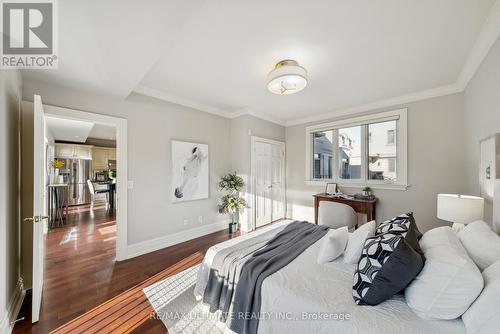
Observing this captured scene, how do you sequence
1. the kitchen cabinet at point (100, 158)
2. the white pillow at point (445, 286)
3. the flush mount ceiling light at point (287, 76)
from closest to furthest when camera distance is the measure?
1. the white pillow at point (445, 286)
2. the flush mount ceiling light at point (287, 76)
3. the kitchen cabinet at point (100, 158)

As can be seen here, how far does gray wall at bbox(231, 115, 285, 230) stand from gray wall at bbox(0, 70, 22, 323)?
300 cm

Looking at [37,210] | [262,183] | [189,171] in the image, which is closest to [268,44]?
[189,171]

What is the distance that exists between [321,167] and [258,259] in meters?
3.31

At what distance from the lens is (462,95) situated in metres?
2.80

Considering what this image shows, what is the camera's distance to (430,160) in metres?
3.06

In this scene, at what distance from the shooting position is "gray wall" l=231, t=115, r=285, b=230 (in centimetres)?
395

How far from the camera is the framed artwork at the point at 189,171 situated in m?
3.35

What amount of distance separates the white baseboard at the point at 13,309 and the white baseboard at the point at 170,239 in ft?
3.29

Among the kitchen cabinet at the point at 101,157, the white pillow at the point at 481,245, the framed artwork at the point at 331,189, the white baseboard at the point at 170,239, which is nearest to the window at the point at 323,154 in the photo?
the framed artwork at the point at 331,189

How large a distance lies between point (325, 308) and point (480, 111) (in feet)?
9.18

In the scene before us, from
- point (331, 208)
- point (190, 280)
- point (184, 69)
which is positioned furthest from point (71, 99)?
point (331, 208)

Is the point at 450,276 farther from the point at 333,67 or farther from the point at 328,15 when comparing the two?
the point at 333,67

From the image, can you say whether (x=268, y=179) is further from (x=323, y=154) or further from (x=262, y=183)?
(x=323, y=154)

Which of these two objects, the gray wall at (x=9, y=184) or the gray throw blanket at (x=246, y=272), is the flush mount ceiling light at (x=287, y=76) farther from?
the gray wall at (x=9, y=184)
